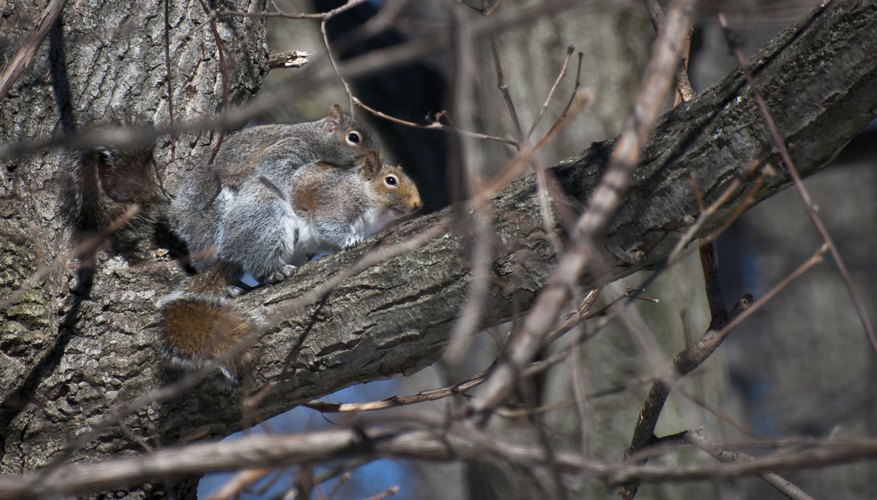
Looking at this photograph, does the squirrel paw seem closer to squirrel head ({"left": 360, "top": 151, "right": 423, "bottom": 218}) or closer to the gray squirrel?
the gray squirrel

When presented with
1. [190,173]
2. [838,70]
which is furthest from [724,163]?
[190,173]

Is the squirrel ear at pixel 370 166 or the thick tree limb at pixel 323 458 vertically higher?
the squirrel ear at pixel 370 166

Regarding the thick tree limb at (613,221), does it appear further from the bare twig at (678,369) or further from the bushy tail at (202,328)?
the bare twig at (678,369)

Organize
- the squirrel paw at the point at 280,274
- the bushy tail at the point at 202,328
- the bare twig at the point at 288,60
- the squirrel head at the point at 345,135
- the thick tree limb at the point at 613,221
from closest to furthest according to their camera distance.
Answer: the thick tree limb at the point at 613,221 < the bushy tail at the point at 202,328 < the squirrel paw at the point at 280,274 < the bare twig at the point at 288,60 < the squirrel head at the point at 345,135

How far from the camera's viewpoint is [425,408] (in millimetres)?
5934

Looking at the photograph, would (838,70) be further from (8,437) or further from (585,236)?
(8,437)

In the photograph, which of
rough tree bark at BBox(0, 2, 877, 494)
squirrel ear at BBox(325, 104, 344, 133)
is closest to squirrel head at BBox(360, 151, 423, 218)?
squirrel ear at BBox(325, 104, 344, 133)

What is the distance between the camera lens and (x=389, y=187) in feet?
10.7

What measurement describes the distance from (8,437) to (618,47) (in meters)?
3.15

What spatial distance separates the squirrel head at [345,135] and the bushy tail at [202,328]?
1212mm

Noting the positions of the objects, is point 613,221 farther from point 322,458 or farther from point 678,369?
point 322,458

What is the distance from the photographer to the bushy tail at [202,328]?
7.07 ft

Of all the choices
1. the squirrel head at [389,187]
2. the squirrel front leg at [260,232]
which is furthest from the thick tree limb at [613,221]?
the squirrel head at [389,187]

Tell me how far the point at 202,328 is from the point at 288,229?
2.07ft
